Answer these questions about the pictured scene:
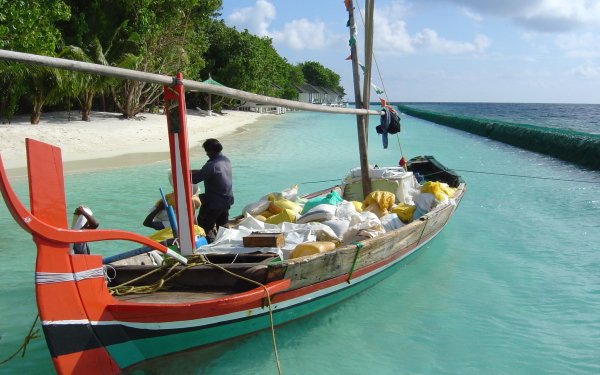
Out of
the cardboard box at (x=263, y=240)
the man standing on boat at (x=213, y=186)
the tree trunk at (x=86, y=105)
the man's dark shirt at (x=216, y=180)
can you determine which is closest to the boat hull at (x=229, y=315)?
the cardboard box at (x=263, y=240)

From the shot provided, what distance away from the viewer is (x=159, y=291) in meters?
4.84

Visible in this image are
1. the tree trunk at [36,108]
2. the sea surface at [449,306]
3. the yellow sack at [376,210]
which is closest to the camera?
the sea surface at [449,306]

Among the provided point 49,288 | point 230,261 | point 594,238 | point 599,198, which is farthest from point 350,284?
point 599,198

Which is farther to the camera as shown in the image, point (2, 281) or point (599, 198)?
point (599, 198)

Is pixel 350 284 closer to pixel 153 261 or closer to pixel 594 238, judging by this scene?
pixel 153 261

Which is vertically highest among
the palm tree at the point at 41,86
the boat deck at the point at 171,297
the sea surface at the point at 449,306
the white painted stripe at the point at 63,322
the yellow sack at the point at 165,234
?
the palm tree at the point at 41,86

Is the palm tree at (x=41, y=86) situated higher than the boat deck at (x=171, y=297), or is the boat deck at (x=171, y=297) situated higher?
the palm tree at (x=41, y=86)

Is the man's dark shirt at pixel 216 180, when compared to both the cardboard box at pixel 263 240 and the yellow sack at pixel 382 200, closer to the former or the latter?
the cardboard box at pixel 263 240

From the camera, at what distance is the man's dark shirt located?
667cm

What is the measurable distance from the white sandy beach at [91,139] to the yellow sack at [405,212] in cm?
1224

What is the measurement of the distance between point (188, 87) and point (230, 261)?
1.79 metres

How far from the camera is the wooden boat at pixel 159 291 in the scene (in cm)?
390

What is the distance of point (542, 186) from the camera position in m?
16.8

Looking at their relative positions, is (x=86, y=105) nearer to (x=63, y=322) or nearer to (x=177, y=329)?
(x=177, y=329)
